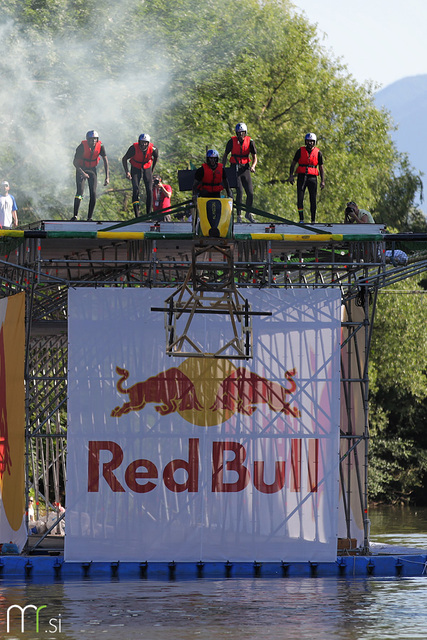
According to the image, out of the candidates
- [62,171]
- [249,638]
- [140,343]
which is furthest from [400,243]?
[62,171]

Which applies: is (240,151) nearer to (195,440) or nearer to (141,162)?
(141,162)

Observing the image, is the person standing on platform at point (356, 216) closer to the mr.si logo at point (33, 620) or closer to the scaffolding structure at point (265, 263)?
the scaffolding structure at point (265, 263)

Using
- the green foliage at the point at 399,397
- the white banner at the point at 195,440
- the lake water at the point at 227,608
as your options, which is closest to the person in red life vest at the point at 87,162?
the white banner at the point at 195,440

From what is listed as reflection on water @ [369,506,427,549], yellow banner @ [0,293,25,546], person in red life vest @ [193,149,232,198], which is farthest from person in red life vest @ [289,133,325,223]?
reflection on water @ [369,506,427,549]

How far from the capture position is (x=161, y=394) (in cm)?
2162

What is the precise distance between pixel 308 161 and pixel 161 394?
546cm

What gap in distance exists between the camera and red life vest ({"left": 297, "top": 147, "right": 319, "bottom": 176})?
2361 centimetres

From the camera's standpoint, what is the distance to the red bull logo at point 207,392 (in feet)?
70.9

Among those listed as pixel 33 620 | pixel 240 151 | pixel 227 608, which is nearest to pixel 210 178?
pixel 240 151

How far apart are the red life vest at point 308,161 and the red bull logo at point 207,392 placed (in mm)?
4154

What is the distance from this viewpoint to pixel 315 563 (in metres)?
21.5

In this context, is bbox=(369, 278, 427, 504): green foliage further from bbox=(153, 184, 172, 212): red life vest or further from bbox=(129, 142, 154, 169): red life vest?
bbox=(129, 142, 154, 169): red life vest

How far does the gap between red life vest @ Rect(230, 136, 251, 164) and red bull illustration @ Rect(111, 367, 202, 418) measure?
14.9 ft

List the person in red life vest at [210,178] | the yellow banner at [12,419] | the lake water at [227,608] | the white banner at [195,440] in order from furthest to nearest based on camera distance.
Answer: the yellow banner at [12,419], the white banner at [195,440], the person in red life vest at [210,178], the lake water at [227,608]
